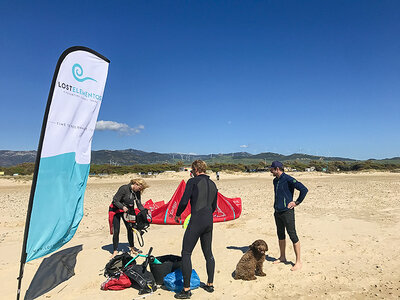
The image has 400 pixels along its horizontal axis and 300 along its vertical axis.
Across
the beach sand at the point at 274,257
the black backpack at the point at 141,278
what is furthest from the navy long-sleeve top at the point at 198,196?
the beach sand at the point at 274,257

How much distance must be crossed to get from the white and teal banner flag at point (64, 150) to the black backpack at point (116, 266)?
0.98 meters

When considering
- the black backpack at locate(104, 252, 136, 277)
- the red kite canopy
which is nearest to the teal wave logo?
the black backpack at locate(104, 252, 136, 277)

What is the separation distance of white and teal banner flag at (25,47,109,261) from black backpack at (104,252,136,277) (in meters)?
0.98

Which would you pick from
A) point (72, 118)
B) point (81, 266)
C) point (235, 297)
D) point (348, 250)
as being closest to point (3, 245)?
point (81, 266)

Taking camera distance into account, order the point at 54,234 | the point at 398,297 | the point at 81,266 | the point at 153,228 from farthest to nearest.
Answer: the point at 153,228 → the point at 81,266 → the point at 398,297 → the point at 54,234

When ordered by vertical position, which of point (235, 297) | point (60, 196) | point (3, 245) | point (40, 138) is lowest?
point (3, 245)

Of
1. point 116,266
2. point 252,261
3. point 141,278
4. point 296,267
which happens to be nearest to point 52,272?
point 116,266

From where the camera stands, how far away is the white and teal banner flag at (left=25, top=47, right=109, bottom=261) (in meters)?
3.49

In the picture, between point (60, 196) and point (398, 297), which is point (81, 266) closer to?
point (60, 196)

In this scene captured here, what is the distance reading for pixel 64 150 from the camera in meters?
3.84

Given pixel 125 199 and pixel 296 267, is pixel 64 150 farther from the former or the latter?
pixel 296 267

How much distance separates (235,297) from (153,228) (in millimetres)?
4992

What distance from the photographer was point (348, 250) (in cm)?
604

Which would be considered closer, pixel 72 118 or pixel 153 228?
pixel 72 118
